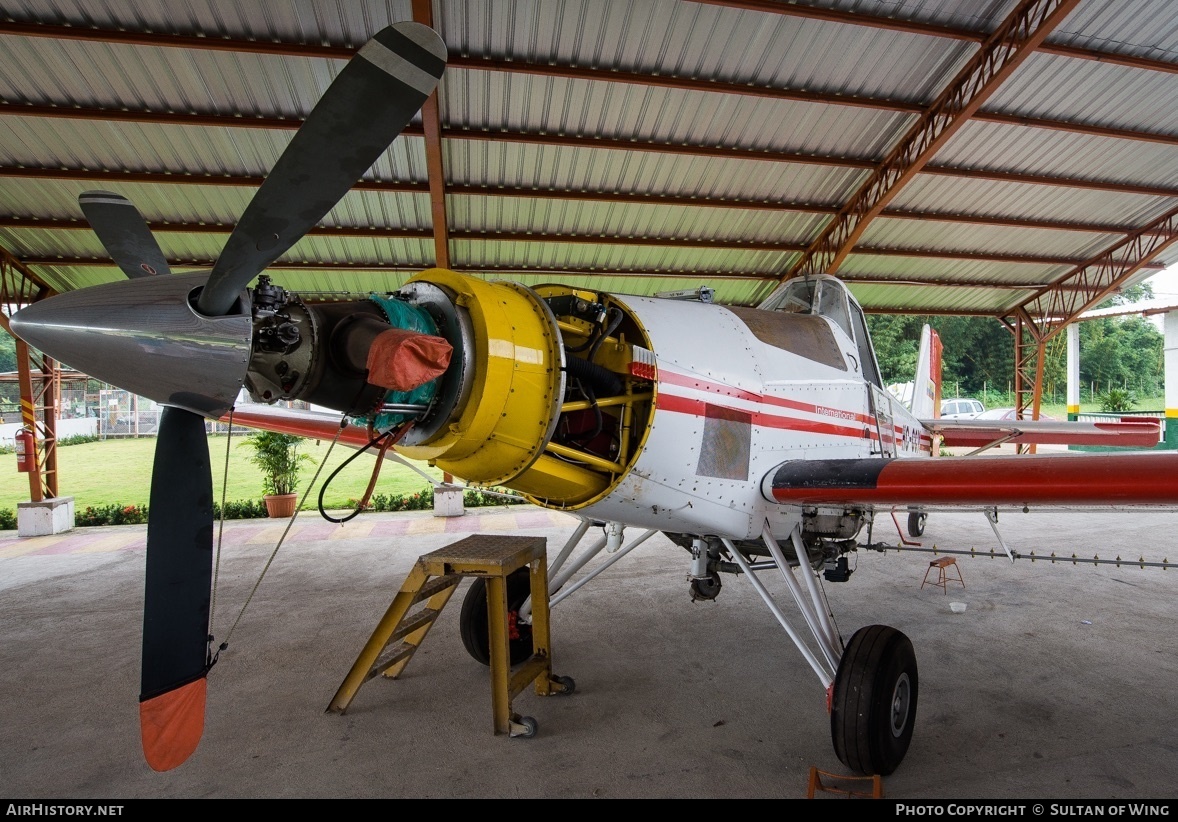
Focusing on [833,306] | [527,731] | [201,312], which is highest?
[833,306]

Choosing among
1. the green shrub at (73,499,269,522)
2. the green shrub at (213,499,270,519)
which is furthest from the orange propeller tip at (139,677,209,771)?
the green shrub at (213,499,270,519)

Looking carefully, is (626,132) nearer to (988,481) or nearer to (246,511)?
(988,481)

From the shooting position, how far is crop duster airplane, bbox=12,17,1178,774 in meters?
2.18

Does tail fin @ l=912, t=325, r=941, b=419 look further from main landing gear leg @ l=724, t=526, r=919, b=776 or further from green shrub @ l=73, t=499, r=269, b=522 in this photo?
green shrub @ l=73, t=499, r=269, b=522

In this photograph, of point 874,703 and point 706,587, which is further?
point 706,587

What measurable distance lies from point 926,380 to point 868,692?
7.73 m

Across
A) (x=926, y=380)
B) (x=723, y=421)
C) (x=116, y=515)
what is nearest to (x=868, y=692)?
(x=723, y=421)

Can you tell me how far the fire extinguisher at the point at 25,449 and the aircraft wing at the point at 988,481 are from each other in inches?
510

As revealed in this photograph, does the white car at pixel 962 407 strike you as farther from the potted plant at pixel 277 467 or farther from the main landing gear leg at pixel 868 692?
the main landing gear leg at pixel 868 692

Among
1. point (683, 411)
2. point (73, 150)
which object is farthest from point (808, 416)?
point (73, 150)

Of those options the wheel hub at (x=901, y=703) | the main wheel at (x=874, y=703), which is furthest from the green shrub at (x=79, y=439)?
the wheel hub at (x=901, y=703)

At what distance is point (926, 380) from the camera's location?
999 cm

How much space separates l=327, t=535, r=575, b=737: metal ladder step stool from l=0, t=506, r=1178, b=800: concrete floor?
13 cm

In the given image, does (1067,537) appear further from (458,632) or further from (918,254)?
(458,632)
